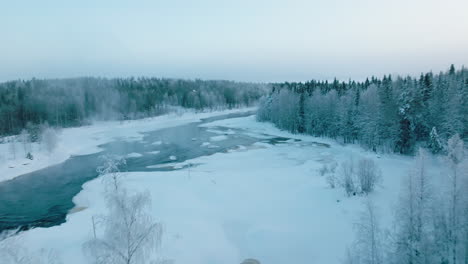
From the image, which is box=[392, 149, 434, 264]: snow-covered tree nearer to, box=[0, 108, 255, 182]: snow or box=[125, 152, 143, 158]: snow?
box=[125, 152, 143, 158]: snow

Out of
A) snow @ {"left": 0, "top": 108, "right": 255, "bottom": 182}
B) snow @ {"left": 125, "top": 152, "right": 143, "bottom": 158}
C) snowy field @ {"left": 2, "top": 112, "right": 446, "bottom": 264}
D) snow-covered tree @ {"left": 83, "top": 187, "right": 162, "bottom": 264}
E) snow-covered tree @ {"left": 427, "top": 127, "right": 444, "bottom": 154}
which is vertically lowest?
snowy field @ {"left": 2, "top": 112, "right": 446, "bottom": 264}

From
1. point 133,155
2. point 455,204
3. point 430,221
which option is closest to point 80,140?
point 133,155

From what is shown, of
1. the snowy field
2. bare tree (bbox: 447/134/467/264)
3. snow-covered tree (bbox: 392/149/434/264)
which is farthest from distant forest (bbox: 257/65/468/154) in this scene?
snow-covered tree (bbox: 392/149/434/264)

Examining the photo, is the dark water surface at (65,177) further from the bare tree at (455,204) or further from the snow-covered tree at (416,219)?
the bare tree at (455,204)

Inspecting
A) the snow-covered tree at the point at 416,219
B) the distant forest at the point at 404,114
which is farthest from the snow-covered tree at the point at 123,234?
the distant forest at the point at 404,114

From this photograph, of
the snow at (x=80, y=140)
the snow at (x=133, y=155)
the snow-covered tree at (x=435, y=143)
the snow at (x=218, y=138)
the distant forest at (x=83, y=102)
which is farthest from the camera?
the distant forest at (x=83, y=102)

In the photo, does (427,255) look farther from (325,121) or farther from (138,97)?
(138,97)

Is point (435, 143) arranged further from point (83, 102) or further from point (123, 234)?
point (83, 102)
